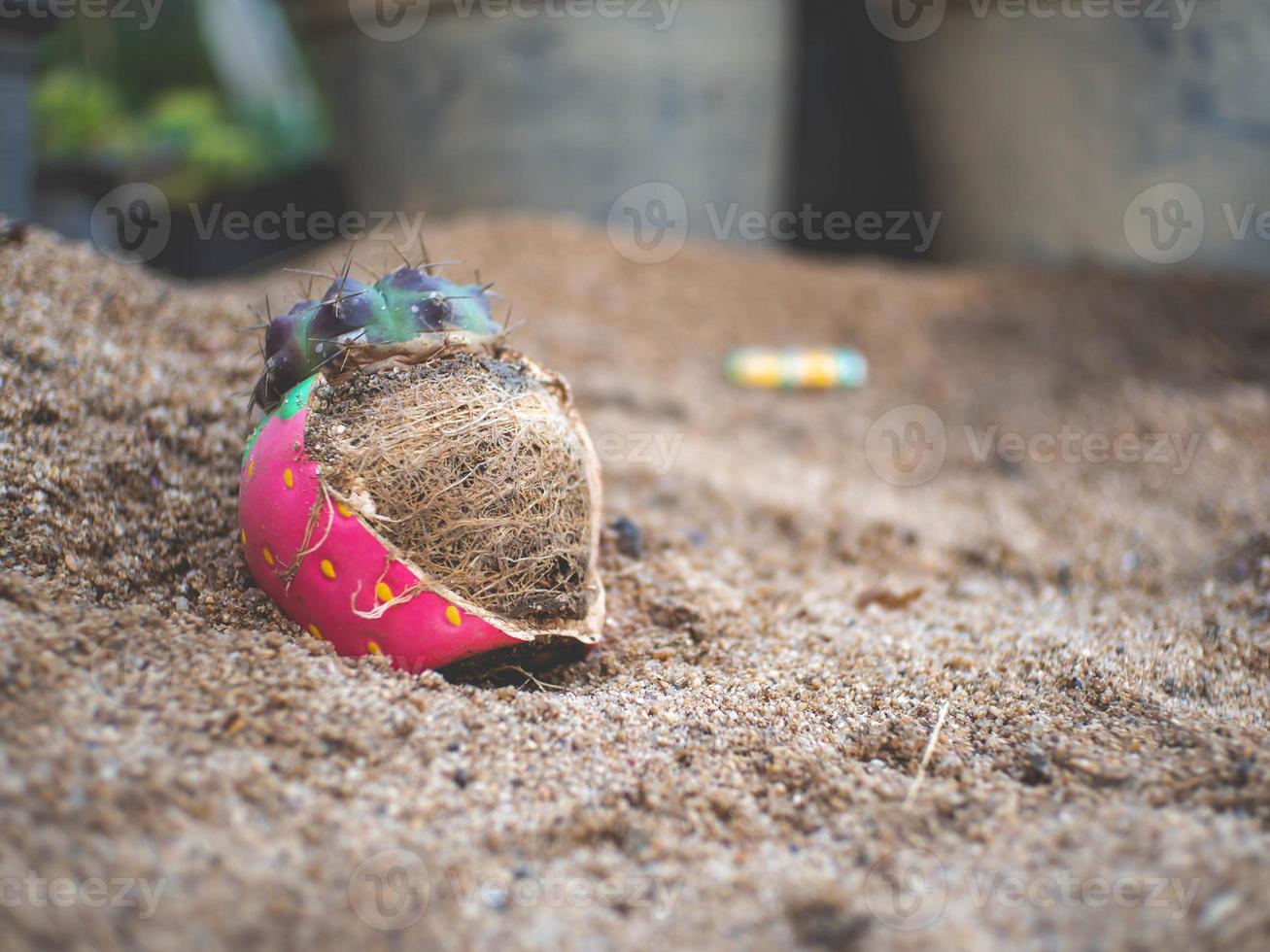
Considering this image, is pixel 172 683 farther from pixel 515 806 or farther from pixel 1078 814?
pixel 1078 814

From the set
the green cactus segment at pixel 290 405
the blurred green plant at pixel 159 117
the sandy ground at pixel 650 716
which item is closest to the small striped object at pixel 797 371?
the sandy ground at pixel 650 716

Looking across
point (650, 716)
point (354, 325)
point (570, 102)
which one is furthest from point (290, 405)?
point (570, 102)

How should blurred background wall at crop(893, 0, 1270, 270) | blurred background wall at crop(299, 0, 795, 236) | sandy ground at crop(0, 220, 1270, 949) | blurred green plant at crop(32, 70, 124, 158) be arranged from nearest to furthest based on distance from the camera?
sandy ground at crop(0, 220, 1270, 949) → blurred background wall at crop(893, 0, 1270, 270) → blurred background wall at crop(299, 0, 795, 236) → blurred green plant at crop(32, 70, 124, 158)

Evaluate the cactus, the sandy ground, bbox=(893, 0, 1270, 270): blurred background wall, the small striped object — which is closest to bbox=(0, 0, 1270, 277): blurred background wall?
bbox=(893, 0, 1270, 270): blurred background wall

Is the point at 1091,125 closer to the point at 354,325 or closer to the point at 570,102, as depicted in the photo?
the point at 570,102

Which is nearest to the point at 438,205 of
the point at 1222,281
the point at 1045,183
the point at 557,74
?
the point at 557,74

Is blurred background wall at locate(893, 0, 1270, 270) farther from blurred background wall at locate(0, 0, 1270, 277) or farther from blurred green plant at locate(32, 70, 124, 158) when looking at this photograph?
blurred green plant at locate(32, 70, 124, 158)

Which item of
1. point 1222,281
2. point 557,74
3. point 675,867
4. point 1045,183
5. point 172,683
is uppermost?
point 557,74
